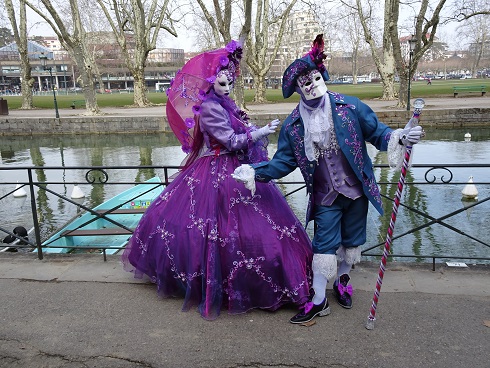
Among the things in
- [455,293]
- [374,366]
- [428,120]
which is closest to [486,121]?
[428,120]

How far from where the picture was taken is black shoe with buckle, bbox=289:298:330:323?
2.63 metres

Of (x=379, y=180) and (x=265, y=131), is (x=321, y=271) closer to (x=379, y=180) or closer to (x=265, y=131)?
(x=265, y=131)

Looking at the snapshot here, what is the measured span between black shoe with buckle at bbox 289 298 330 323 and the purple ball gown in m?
0.06

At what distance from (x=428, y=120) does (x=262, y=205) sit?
50.8 ft

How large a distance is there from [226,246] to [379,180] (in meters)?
7.39

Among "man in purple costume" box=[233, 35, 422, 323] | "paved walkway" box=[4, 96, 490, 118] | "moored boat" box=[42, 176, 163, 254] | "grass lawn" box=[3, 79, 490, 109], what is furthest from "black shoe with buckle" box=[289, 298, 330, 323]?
"grass lawn" box=[3, 79, 490, 109]

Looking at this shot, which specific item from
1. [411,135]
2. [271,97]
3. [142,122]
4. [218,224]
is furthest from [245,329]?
[271,97]

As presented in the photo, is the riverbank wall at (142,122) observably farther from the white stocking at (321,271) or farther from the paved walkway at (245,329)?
the white stocking at (321,271)

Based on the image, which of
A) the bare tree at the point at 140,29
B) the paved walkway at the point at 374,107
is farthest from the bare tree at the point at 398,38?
the bare tree at the point at 140,29

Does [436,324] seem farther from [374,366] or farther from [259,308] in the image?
[259,308]

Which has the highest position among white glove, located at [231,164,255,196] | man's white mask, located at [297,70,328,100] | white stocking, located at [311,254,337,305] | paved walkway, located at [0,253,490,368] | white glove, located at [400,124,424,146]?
man's white mask, located at [297,70,328,100]

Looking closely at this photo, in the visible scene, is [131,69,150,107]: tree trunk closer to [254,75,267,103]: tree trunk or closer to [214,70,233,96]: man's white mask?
[254,75,267,103]: tree trunk

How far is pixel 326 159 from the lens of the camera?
261 cm

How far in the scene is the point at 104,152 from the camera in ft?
48.9
